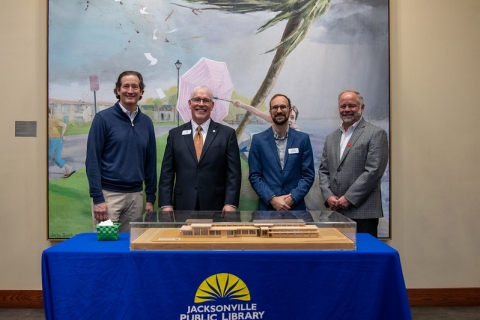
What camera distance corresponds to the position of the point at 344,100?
3.73 meters

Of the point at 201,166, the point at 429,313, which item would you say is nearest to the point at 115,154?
the point at 201,166

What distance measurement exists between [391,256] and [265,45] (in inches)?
101

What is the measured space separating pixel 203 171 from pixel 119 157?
0.67 metres

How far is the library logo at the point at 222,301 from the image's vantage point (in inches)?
89.4

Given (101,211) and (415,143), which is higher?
(415,143)

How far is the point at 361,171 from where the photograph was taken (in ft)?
12.0

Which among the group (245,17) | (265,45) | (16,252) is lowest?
(16,252)

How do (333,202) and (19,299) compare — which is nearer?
(333,202)

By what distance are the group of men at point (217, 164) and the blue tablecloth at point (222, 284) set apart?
1.29 meters

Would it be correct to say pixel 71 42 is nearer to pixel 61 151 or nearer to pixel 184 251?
pixel 61 151

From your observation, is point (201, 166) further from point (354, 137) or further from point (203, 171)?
point (354, 137)

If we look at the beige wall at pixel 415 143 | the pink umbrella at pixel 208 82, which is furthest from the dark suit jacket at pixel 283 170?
the beige wall at pixel 415 143

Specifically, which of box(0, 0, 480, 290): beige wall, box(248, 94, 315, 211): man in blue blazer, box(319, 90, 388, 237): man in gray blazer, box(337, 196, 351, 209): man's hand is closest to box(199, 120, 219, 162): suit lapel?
box(248, 94, 315, 211): man in blue blazer

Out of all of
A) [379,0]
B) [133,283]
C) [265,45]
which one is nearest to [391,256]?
[133,283]
